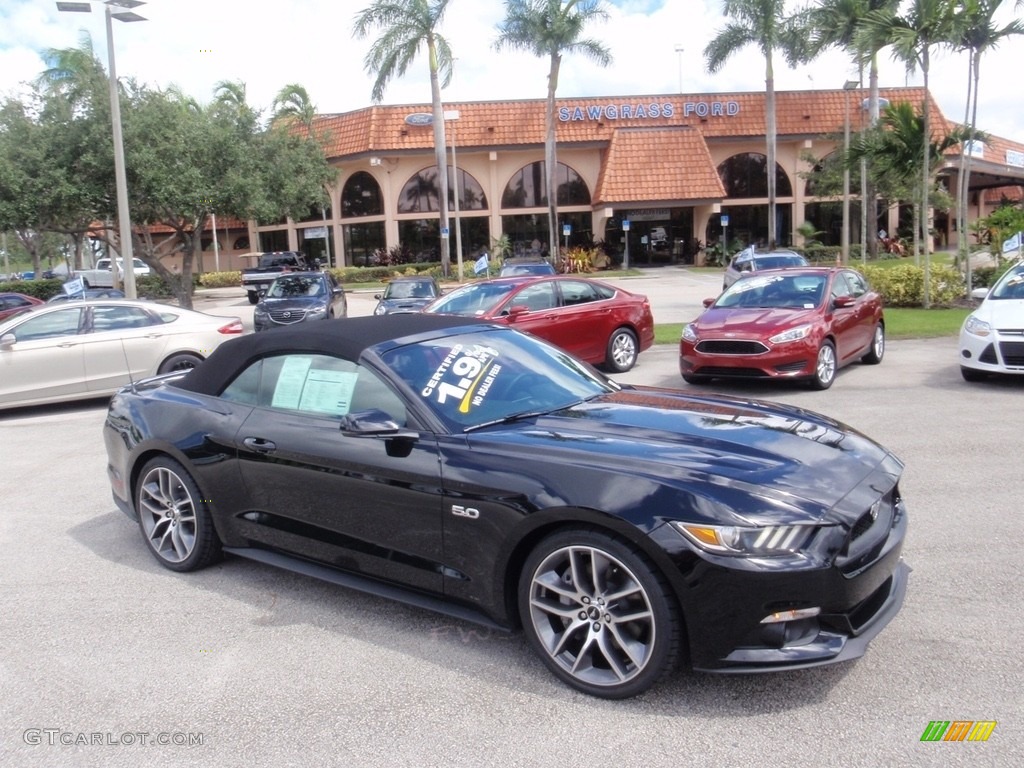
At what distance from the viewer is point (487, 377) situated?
4.68 m

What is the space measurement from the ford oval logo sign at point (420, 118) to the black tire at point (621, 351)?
3410 centimetres

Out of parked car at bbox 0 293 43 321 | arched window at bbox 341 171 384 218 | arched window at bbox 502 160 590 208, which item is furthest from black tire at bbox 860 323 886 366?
arched window at bbox 341 171 384 218

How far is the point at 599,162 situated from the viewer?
1865 inches

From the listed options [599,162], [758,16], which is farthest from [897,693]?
[599,162]

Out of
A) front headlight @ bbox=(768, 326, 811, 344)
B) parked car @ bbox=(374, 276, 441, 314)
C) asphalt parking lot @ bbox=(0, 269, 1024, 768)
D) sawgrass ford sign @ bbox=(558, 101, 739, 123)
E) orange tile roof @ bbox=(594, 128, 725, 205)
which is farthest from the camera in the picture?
sawgrass ford sign @ bbox=(558, 101, 739, 123)

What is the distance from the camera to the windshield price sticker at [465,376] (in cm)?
444

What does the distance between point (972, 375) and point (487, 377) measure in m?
8.80

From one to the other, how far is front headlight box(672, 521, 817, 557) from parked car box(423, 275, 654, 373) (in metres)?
9.22

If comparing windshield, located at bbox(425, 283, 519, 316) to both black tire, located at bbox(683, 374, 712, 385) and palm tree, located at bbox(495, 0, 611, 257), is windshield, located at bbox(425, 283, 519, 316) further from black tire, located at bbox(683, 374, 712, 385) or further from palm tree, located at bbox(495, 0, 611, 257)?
palm tree, located at bbox(495, 0, 611, 257)

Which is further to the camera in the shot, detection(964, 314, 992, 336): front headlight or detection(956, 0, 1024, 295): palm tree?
detection(956, 0, 1024, 295): palm tree

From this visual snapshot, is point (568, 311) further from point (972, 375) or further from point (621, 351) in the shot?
point (972, 375)

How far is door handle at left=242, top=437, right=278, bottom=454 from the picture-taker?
4.82 meters

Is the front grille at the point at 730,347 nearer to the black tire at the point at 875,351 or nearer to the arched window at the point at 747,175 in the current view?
the black tire at the point at 875,351

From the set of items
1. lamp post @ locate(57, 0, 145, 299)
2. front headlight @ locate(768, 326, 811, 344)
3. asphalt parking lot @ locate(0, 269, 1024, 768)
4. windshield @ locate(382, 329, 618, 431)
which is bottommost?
asphalt parking lot @ locate(0, 269, 1024, 768)
